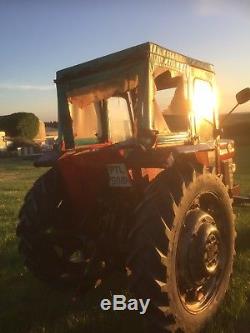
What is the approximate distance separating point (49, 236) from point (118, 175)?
1028 millimetres

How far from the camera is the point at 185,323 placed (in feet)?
11.7

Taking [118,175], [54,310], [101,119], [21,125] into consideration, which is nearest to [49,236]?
[54,310]

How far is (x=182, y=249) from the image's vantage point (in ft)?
12.3

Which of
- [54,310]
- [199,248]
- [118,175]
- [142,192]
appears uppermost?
[118,175]

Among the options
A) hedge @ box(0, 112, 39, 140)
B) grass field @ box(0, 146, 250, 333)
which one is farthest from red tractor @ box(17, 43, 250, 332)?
hedge @ box(0, 112, 39, 140)

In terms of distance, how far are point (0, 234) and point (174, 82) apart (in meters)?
4.45

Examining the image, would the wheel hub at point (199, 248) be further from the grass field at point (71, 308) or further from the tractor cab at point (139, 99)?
the tractor cab at point (139, 99)

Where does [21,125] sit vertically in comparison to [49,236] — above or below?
above

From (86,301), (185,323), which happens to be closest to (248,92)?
(185,323)

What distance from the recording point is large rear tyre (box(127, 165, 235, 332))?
10.9 ft

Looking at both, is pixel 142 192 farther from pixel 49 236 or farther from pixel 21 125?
pixel 21 125

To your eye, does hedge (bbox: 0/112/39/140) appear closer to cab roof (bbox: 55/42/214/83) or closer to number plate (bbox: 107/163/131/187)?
cab roof (bbox: 55/42/214/83)

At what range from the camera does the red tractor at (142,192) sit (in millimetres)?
3422

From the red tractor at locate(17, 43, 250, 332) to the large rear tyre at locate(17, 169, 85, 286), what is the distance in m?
0.01
